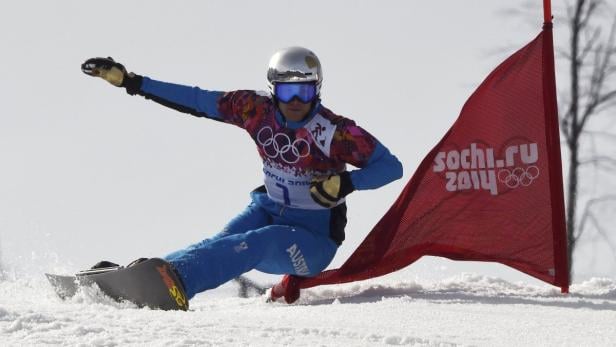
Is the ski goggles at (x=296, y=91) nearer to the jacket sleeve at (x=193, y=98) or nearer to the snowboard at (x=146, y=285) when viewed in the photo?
the jacket sleeve at (x=193, y=98)

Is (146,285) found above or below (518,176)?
below

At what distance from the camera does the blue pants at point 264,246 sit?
4867 mm

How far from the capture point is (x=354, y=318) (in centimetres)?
414

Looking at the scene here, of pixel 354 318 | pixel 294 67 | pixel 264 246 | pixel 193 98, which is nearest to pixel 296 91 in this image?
pixel 294 67

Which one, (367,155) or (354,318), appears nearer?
(354,318)

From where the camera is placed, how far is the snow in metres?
3.24

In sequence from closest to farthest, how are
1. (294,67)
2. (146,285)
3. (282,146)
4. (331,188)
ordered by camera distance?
(146,285) → (331,188) → (294,67) → (282,146)

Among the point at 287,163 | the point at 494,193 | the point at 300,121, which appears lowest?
the point at 494,193

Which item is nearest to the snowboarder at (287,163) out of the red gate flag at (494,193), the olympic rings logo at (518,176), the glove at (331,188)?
the glove at (331,188)

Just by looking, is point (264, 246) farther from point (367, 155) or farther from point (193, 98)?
point (193, 98)

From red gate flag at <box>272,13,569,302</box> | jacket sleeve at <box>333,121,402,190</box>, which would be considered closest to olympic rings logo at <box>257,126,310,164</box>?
jacket sleeve at <box>333,121,402,190</box>

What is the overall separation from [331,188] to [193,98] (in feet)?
3.70

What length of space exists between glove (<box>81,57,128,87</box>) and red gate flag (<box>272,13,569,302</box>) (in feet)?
4.97

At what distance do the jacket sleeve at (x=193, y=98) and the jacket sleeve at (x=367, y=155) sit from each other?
2.14 feet
